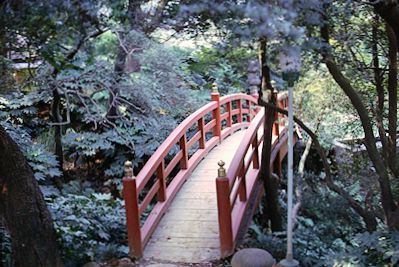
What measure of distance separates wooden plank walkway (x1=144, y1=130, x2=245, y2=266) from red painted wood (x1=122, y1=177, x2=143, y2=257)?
0.14 m

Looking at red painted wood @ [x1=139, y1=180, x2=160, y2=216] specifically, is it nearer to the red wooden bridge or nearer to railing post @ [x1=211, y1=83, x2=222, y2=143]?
the red wooden bridge

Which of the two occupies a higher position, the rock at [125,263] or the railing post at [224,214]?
the railing post at [224,214]

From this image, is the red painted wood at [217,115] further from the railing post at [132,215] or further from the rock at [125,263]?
the rock at [125,263]

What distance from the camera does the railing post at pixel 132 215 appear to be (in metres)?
4.34

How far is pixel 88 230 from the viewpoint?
14.9ft

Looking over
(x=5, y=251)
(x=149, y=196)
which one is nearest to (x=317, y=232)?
(x=149, y=196)

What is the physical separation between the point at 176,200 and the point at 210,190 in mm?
469

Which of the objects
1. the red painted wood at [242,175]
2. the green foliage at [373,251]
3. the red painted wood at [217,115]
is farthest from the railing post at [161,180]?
the red painted wood at [217,115]

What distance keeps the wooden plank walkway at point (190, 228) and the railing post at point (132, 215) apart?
5.4 inches

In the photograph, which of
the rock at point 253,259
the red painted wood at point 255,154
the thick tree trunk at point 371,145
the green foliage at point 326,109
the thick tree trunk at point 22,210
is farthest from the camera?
the green foliage at point 326,109

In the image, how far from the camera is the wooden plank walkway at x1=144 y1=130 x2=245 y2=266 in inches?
171

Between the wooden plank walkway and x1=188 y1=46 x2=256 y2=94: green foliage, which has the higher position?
x1=188 y1=46 x2=256 y2=94: green foliage

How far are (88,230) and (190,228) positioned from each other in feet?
3.43

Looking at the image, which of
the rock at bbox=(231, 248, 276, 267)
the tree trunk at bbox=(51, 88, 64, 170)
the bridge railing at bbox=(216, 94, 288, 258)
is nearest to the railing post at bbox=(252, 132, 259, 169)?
the bridge railing at bbox=(216, 94, 288, 258)
